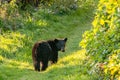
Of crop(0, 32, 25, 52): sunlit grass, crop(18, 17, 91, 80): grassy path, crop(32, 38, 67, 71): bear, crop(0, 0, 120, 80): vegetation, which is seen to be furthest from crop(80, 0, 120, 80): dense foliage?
crop(0, 32, 25, 52): sunlit grass

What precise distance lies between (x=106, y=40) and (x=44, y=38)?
902cm

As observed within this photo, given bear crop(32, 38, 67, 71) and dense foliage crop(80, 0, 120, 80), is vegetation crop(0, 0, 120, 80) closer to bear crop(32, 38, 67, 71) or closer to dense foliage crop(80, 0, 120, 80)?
dense foliage crop(80, 0, 120, 80)

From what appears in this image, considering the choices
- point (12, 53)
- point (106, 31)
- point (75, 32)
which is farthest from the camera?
point (75, 32)

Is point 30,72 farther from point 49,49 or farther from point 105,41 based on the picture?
point 105,41

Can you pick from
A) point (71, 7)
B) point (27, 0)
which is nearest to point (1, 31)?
point (27, 0)

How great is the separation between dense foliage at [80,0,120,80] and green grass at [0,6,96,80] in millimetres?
759

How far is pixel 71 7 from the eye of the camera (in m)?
26.2

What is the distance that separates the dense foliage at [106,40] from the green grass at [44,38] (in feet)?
2.49

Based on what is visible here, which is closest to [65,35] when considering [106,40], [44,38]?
[44,38]

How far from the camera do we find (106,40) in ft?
30.3

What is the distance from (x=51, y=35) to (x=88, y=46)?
8.68 meters

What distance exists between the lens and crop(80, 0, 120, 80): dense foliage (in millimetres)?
8344

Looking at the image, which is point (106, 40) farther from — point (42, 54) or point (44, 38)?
point (44, 38)

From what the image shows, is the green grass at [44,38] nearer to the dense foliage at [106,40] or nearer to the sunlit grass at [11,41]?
the sunlit grass at [11,41]
